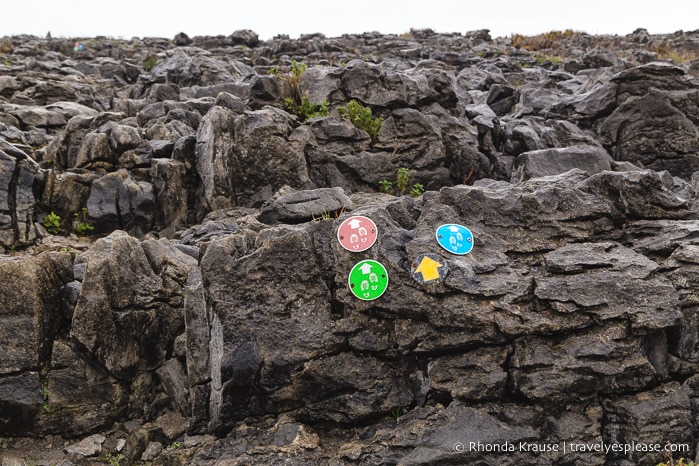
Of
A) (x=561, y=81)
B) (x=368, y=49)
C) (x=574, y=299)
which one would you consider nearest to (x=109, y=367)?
(x=574, y=299)

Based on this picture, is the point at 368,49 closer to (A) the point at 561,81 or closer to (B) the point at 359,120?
(A) the point at 561,81

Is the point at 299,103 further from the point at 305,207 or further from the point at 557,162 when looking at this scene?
the point at 557,162

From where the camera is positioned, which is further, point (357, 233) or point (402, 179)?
point (402, 179)

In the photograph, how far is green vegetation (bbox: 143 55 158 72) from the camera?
34656mm

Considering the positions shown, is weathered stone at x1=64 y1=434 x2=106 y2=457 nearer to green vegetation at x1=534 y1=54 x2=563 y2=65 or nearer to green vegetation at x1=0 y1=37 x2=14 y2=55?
green vegetation at x1=534 y1=54 x2=563 y2=65

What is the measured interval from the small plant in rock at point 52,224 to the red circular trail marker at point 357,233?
8088mm

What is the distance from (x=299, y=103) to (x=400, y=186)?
451 cm

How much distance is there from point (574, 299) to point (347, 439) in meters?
3.76

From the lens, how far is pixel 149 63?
115ft

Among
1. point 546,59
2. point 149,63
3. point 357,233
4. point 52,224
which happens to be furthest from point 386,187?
point 546,59

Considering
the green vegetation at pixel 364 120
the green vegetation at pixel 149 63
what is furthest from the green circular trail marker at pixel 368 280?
the green vegetation at pixel 149 63

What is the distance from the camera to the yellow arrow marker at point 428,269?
7.47m

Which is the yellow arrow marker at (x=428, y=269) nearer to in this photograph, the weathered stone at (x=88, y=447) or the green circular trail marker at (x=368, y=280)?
the green circular trail marker at (x=368, y=280)

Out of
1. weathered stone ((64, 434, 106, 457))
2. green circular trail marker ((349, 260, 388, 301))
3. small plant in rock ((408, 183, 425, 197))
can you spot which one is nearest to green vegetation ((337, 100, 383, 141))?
small plant in rock ((408, 183, 425, 197))
